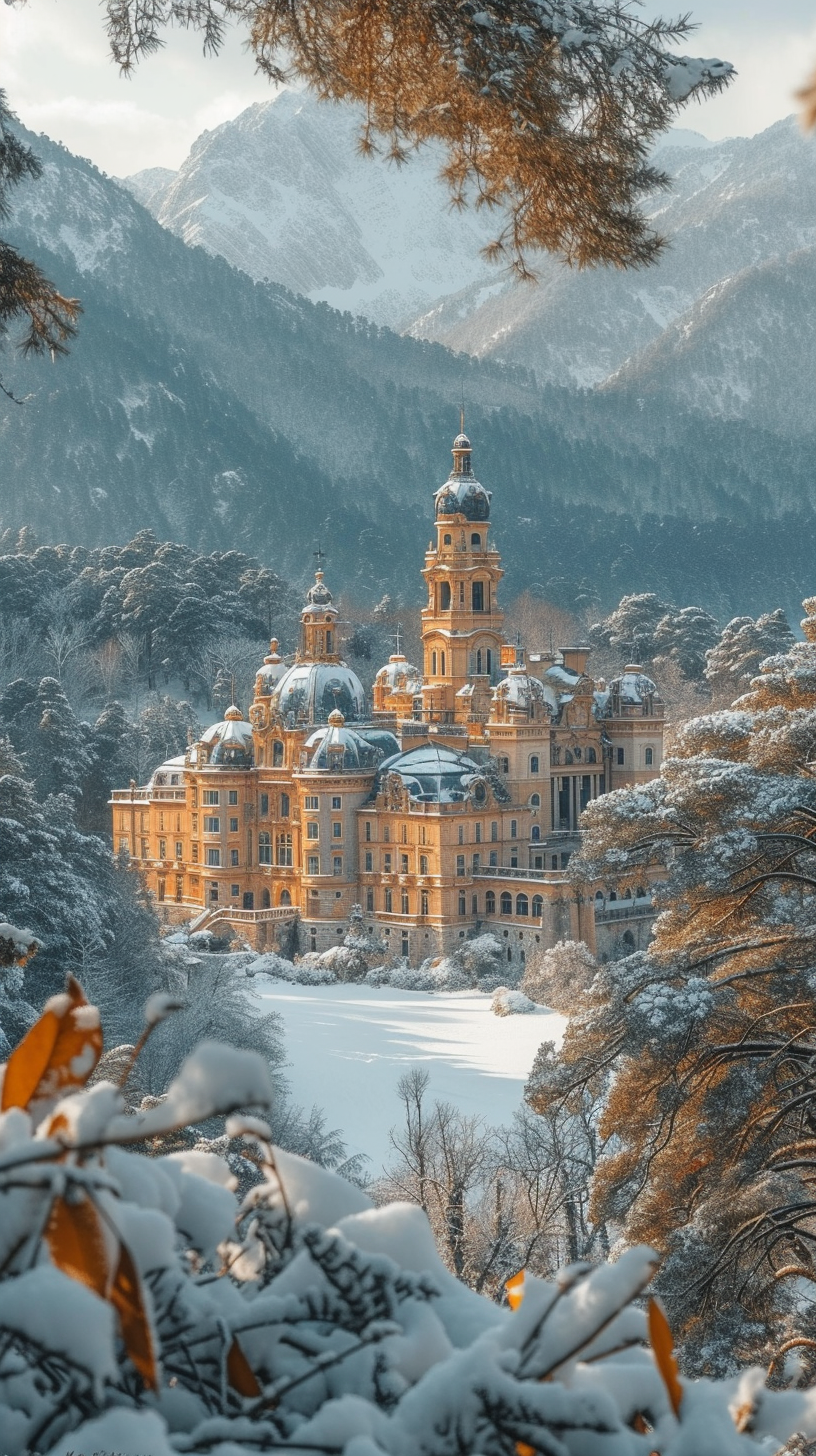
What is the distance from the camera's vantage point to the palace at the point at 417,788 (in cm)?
4047

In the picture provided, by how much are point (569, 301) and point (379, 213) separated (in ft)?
178

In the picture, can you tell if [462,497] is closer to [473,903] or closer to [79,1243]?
[473,903]

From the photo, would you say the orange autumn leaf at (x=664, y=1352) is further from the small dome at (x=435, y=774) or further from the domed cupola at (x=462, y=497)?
the domed cupola at (x=462, y=497)

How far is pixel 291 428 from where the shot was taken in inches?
3701

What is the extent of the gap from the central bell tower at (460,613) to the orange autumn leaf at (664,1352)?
143ft

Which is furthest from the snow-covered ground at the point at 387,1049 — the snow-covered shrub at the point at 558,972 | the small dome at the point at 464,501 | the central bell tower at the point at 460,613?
the small dome at the point at 464,501

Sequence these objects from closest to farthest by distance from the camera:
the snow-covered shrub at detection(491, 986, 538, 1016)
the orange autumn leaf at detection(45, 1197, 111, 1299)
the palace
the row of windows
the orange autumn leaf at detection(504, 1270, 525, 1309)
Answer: the orange autumn leaf at detection(45, 1197, 111, 1299) < the orange autumn leaf at detection(504, 1270, 525, 1309) < the snow-covered shrub at detection(491, 986, 538, 1016) < the row of windows < the palace

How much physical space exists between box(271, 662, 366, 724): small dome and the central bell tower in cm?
198

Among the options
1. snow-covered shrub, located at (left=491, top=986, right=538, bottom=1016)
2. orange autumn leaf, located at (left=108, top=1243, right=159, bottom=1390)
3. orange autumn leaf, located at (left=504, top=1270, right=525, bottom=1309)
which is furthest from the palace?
orange autumn leaf, located at (left=108, top=1243, right=159, bottom=1390)

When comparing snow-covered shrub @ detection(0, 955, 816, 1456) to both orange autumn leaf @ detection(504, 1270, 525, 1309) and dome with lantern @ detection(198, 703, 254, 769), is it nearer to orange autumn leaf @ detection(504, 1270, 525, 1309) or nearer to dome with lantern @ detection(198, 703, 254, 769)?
orange autumn leaf @ detection(504, 1270, 525, 1309)

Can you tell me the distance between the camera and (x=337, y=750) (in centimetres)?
4150

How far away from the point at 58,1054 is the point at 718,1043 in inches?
338

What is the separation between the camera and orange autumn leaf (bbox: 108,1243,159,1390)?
1.37 metres

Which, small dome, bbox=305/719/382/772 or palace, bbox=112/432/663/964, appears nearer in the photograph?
palace, bbox=112/432/663/964
